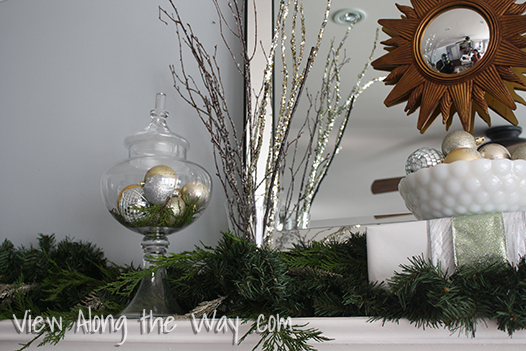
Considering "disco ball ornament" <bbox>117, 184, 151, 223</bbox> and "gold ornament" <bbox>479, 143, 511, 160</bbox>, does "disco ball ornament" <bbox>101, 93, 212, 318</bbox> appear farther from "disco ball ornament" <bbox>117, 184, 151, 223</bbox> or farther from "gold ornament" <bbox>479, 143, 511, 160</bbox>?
"gold ornament" <bbox>479, 143, 511, 160</bbox>

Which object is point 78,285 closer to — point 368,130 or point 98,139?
point 98,139

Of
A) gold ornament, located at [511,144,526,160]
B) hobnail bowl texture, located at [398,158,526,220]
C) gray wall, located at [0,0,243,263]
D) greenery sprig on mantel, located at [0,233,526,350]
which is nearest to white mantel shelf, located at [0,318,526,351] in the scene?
greenery sprig on mantel, located at [0,233,526,350]

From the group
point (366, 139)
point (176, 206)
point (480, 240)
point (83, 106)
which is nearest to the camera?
point (480, 240)

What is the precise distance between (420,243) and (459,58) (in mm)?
313

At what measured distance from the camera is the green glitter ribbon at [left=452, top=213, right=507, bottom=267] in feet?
1.63

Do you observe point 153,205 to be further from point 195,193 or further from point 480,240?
point 480,240

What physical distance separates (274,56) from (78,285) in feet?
2.05

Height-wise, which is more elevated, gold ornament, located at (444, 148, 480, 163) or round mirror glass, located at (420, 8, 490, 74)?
round mirror glass, located at (420, 8, 490, 74)

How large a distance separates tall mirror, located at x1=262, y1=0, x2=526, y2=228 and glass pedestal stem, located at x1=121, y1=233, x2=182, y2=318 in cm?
30

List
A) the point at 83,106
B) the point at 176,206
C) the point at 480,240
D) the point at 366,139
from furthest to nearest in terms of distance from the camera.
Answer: the point at 83,106 < the point at 366,139 < the point at 176,206 < the point at 480,240

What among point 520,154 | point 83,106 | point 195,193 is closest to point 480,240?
point 520,154

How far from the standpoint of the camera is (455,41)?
0.67 meters

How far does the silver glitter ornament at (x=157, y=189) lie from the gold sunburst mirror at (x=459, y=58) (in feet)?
1.28

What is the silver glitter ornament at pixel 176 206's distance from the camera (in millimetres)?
709
